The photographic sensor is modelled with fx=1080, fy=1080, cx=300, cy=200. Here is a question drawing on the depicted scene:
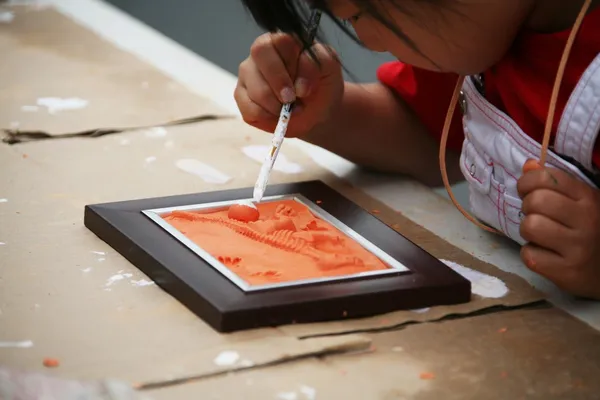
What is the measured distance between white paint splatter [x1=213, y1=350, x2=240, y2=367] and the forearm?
450 millimetres

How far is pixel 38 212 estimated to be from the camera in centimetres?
107

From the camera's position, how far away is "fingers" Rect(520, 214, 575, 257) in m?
0.93

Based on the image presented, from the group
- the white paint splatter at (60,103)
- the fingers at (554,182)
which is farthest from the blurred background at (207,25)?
the fingers at (554,182)

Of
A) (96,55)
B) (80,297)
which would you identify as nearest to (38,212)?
(80,297)

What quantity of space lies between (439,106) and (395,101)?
0.05 metres

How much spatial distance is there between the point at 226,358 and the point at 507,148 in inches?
14.8

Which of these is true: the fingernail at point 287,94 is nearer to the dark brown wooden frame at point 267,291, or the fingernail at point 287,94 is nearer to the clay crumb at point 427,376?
the dark brown wooden frame at point 267,291

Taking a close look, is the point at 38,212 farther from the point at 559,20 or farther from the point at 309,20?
the point at 559,20

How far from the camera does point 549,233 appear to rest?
36.7 inches

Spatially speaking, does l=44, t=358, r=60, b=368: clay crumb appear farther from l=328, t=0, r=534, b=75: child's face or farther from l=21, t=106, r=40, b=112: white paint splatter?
l=21, t=106, r=40, b=112: white paint splatter

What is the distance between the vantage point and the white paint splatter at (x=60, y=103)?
1.36 metres

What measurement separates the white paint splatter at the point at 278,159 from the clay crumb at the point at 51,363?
483 millimetres

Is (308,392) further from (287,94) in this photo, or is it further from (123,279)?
(287,94)

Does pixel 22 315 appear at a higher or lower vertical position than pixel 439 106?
lower
